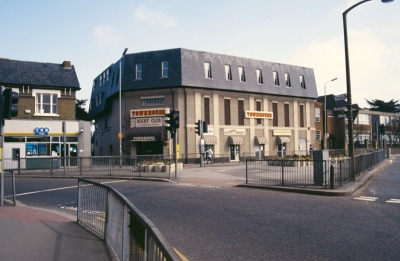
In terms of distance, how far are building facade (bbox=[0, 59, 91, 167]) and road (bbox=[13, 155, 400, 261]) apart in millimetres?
20200

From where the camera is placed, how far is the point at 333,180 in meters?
13.9

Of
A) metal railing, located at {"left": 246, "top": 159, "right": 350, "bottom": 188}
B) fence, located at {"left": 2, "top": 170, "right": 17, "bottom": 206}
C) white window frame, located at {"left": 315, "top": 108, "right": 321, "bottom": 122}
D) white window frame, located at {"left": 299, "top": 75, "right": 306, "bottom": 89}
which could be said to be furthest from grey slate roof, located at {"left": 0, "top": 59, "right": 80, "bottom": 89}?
white window frame, located at {"left": 315, "top": 108, "right": 321, "bottom": 122}

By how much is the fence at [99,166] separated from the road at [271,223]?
7.08 meters

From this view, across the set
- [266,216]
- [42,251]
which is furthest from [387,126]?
[42,251]

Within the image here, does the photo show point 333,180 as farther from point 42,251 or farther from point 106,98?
point 106,98

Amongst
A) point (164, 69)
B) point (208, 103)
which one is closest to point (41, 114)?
point (164, 69)

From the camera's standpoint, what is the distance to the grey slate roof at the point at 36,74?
33062mm

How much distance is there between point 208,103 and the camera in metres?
41.1

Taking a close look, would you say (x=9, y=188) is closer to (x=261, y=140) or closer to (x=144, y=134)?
(x=144, y=134)

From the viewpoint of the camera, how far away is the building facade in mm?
32250

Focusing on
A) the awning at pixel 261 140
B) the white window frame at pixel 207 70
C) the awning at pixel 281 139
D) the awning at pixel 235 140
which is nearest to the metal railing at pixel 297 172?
the awning at pixel 235 140

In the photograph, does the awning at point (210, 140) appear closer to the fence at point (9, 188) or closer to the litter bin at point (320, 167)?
the litter bin at point (320, 167)

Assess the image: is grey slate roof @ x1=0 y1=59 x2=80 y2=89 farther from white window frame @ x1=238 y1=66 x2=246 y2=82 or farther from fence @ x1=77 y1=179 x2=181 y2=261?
fence @ x1=77 y1=179 x2=181 y2=261

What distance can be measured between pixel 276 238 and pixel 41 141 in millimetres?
30077
